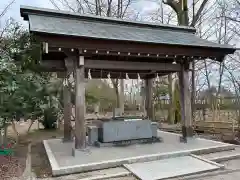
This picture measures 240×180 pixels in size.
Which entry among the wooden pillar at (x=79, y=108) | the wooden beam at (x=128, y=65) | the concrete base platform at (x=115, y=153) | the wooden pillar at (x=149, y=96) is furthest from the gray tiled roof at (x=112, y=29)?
the concrete base platform at (x=115, y=153)

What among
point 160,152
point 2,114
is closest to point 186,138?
point 160,152

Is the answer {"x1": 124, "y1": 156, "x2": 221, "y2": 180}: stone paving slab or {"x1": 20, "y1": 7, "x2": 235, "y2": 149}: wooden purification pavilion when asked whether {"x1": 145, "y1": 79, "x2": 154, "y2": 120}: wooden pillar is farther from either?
{"x1": 124, "y1": 156, "x2": 221, "y2": 180}: stone paving slab

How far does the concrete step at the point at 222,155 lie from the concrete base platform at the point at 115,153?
0.18m

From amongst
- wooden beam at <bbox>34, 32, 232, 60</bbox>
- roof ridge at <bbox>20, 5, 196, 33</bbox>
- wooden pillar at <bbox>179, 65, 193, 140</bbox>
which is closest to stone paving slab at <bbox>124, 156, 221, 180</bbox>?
wooden pillar at <bbox>179, 65, 193, 140</bbox>

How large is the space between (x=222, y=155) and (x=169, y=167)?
6.43ft

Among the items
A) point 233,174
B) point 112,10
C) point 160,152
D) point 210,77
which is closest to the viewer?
point 233,174

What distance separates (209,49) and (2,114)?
6804 millimetres

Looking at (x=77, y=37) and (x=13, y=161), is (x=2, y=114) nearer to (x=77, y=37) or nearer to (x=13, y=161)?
(x=13, y=161)

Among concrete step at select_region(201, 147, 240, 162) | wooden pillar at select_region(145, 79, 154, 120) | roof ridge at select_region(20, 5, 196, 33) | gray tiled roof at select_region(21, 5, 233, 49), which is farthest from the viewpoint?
wooden pillar at select_region(145, 79, 154, 120)

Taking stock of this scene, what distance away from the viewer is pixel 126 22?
911cm

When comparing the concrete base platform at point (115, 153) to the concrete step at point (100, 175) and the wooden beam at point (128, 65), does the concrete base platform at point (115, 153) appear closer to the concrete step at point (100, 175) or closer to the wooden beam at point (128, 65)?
the concrete step at point (100, 175)

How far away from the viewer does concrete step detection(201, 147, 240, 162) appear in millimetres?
6332

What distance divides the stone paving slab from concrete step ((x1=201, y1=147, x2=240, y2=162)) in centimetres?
50

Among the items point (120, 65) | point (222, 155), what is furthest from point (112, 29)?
point (222, 155)
